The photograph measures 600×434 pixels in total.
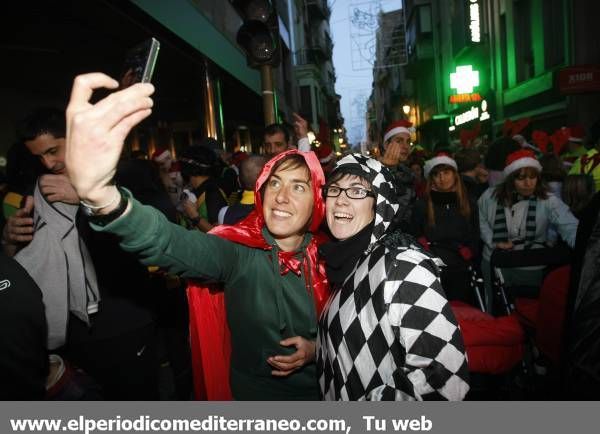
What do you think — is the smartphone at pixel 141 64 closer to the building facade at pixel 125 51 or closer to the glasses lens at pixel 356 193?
the glasses lens at pixel 356 193

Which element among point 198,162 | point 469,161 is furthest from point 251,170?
point 469,161

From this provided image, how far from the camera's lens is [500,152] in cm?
595

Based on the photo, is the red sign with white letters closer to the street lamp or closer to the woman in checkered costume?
the street lamp

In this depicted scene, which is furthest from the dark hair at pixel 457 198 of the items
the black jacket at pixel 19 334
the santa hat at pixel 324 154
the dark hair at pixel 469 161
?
the black jacket at pixel 19 334

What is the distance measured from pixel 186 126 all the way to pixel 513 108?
12.4 m

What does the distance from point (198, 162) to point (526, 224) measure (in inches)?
149

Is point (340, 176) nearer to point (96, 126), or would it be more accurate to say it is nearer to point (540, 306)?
point (96, 126)

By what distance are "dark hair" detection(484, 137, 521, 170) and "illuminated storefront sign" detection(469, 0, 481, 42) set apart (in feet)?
46.9

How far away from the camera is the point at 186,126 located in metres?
14.5

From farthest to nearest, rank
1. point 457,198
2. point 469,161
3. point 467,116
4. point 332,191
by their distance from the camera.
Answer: point 467,116, point 469,161, point 457,198, point 332,191

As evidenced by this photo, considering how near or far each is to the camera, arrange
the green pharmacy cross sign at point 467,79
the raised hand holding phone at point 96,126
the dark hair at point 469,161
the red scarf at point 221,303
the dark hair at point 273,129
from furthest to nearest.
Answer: the green pharmacy cross sign at point 467,79 < the dark hair at point 469,161 < the dark hair at point 273,129 < the red scarf at point 221,303 < the raised hand holding phone at point 96,126

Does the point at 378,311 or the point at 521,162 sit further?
the point at 521,162

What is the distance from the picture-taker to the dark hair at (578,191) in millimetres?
4473

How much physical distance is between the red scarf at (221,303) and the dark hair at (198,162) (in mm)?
2527
